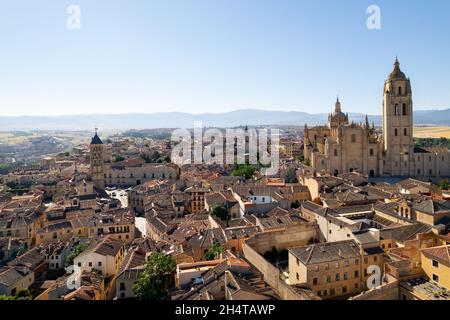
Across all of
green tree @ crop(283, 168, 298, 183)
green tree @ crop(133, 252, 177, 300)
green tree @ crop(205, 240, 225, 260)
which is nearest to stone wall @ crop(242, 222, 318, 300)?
green tree @ crop(205, 240, 225, 260)

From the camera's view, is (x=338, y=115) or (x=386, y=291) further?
(x=338, y=115)

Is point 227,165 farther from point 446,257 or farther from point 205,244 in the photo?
point 446,257

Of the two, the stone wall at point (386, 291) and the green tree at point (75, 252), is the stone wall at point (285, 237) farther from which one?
the green tree at point (75, 252)

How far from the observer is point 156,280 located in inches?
935

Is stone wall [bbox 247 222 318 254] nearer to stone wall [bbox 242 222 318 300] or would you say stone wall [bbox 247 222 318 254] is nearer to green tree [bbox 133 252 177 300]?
stone wall [bbox 242 222 318 300]

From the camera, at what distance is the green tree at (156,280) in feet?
75.8

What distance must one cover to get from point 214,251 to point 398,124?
46.3 meters

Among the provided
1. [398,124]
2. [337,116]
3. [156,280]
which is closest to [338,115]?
[337,116]

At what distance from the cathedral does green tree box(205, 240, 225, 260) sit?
36.9 metres

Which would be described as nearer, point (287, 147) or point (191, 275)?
point (191, 275)

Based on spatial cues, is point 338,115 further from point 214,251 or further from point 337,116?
point 214,251

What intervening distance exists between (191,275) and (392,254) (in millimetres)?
11896

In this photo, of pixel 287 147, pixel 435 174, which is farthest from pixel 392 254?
pixel 287 147

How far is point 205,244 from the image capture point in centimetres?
3058
